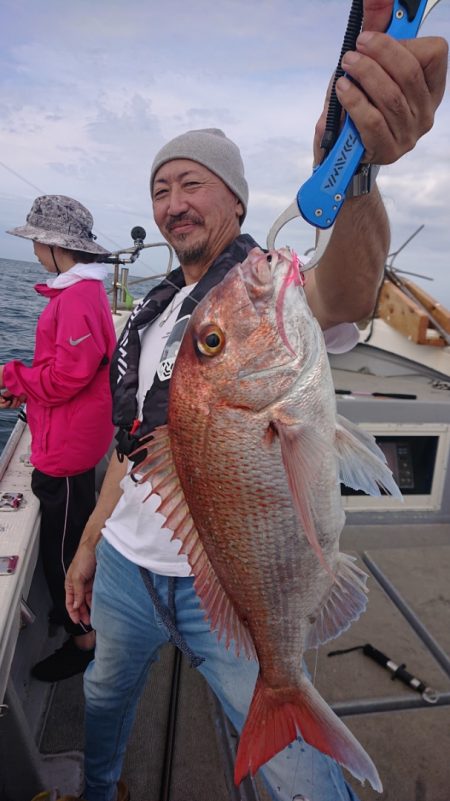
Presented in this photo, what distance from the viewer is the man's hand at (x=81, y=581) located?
2.27 metres

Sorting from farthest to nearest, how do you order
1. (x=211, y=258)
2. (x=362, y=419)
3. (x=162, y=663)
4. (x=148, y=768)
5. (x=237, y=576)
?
(x=362, y=419) → (x=162, y=663) → (x=148, y=768) → (x=211, y=258) → (x=237, y=576)

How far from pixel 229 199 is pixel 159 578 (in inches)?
62.3

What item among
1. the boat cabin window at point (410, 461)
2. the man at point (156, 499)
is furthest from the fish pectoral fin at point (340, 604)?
the boat cabin window at point (410, 461)

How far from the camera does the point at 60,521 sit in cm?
288

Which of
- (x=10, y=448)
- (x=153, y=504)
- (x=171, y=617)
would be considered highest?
(x=153, y=504)

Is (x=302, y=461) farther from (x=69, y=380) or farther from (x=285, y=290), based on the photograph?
(x=69, y=380)

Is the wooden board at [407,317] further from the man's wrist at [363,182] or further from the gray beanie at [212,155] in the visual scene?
the man's wrist at [363,182]

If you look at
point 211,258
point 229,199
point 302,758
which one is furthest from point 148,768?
point 229,199

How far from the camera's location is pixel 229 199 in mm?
2145

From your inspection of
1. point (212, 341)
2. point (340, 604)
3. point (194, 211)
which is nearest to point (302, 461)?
point (212, 341)

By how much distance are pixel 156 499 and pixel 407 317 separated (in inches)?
173

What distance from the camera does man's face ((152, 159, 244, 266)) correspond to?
6.71ft

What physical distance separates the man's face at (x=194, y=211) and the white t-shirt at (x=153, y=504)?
0.55 feet

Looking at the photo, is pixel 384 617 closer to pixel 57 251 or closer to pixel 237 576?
pixel 237 576
